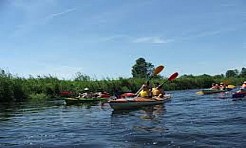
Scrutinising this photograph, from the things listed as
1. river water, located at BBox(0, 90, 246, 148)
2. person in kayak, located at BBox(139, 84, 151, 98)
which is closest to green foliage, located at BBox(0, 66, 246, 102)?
person in kayak, located at BBox(139, 84, 151, 98)

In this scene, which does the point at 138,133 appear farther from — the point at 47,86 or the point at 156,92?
the point at 47,86

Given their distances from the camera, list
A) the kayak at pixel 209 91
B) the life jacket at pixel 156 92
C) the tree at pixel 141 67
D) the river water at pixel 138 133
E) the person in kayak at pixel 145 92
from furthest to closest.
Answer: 1. the tree at pixel 141 67
2. the kayak at pixel 209 91
3. the life jacket at pixel 156 92
4. the person in kayak at pixel 145 92
5. the river water at pixel 138 133

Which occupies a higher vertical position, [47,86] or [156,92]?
[47,86]

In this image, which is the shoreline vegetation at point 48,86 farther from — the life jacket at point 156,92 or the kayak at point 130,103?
the kayak at point 130,103

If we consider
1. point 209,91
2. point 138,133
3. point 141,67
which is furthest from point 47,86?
point 141,67

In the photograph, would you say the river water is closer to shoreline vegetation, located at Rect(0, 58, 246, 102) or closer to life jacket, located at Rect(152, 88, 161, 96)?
life jacket, located at Rect(152, 88, 161, 96)

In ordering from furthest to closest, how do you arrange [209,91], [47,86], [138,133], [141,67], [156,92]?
[141,67], [47,86], [209,91], [156,92], [138,133]

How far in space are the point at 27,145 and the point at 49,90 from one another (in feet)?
92.6

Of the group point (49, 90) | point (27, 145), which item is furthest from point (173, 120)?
point (49, 90)

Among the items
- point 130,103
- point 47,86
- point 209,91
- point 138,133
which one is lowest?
point 138,133

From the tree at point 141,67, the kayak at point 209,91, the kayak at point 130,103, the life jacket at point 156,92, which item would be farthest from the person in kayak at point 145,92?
the tree at point 141,67

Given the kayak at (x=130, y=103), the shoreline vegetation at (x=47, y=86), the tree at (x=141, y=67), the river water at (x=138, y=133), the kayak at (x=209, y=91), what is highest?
the tree at (x=141, y=67)

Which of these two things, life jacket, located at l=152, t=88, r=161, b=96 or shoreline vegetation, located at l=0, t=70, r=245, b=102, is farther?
shoreline vegetation, located at l=0, t=70, r=245, b=102

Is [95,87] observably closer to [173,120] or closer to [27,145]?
[173,120]
